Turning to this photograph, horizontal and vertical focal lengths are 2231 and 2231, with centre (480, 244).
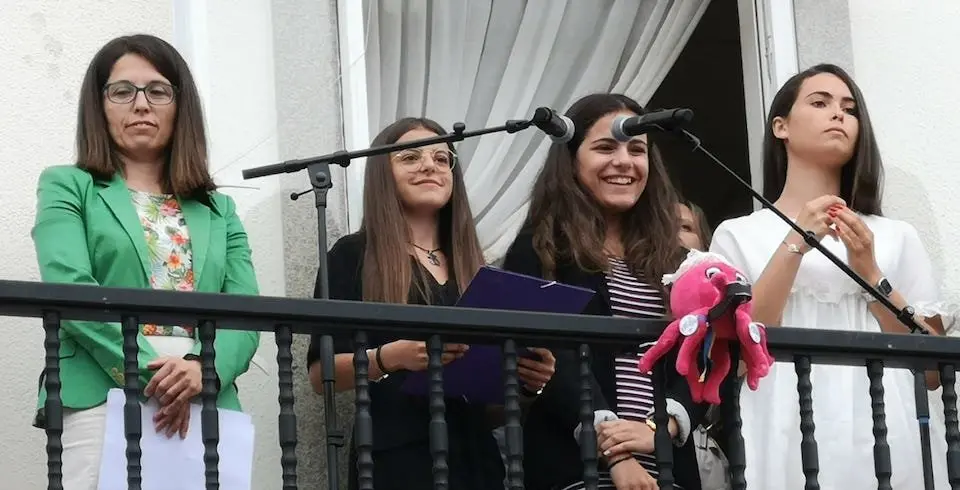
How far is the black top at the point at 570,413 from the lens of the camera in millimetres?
6059

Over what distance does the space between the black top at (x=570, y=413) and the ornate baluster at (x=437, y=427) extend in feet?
1.58

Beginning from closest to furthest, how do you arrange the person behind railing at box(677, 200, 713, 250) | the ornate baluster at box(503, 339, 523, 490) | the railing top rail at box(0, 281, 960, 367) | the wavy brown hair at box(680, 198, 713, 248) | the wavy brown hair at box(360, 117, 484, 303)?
1. the railing top rail at box(0, 281, 960, 367)
2. the ornate baluster at box(503, 339, 523, 490)
3. the wavy brown hair at box(360, 117, 484, 303)
4. the person behind railing at box(677, 200, 713, 250)
5. the wavy brown hair at box(680, 198, 713, 248)

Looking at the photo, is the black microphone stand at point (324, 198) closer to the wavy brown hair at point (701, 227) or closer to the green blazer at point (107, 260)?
the green blazer at point (107, 260)

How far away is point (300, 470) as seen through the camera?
6.85 meters

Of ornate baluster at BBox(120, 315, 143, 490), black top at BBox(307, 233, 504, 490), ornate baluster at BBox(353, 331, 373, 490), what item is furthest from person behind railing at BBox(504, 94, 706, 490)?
ornate baluster at BBox(120, 315, 143, 490)

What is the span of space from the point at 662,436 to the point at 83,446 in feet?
4.89

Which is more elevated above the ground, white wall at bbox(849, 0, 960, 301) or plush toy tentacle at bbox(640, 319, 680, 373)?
white wall at bbox(849, 0, 960, 301)

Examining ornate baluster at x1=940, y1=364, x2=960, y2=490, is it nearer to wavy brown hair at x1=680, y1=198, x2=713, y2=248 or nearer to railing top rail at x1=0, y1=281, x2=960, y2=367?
railing top rail at x1=0, y1=281, x2=960, y2=367

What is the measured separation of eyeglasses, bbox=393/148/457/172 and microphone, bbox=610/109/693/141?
31.9 inches

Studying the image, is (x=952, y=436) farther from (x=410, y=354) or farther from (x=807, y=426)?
(x=410, y=354)

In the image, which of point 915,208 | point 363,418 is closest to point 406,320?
point 363,418

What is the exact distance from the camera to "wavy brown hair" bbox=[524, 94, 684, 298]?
21.0ft

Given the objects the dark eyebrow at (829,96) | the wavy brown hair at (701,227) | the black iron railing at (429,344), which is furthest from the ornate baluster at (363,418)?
the dark eyebrow at (829,96)

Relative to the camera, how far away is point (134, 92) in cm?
623
